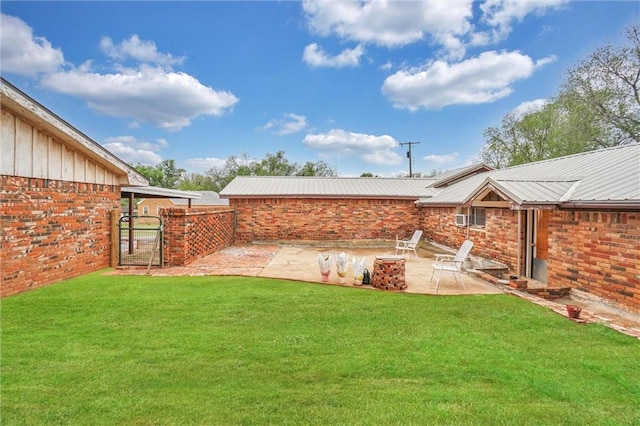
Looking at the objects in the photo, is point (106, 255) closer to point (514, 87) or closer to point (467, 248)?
point (467, 248)

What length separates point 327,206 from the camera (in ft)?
48.9

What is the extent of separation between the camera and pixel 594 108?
74.6 feet

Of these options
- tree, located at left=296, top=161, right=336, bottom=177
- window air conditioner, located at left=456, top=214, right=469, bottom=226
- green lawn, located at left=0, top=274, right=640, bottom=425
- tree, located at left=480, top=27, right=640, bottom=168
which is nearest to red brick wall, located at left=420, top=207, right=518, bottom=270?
window air conditioner, located at left=456, top=214, right=469, bottom=226

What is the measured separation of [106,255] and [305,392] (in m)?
8.42

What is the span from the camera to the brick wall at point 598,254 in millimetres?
5316

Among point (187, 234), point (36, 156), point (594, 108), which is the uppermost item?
point (594, 108)

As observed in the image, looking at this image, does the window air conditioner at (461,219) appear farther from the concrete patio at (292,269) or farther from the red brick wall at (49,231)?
the red brick wall at (49,231)

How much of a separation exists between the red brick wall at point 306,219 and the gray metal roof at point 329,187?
357mm

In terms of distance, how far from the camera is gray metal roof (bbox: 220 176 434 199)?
1470cm

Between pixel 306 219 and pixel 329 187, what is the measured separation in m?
2.42

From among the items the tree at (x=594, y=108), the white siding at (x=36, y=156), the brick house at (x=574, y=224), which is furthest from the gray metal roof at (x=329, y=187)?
the tree at (x=594, y=108)

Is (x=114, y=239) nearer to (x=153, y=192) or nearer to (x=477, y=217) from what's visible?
(x=153, y=192)

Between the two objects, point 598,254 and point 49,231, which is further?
point 49,231

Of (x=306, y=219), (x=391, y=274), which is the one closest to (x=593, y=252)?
(x=391, y=274)
